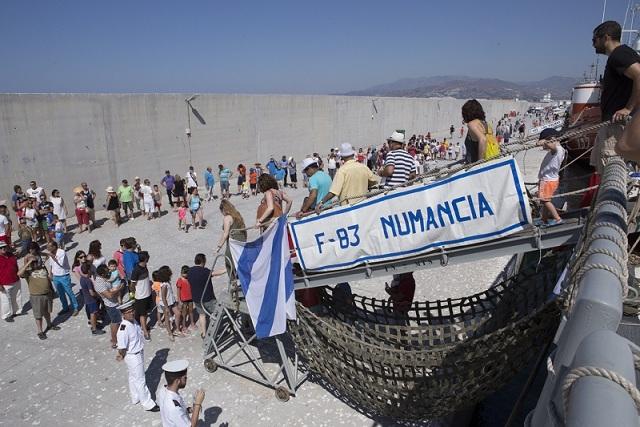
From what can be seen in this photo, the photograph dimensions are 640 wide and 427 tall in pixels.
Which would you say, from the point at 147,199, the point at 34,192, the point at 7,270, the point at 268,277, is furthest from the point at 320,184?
the point at 34,192

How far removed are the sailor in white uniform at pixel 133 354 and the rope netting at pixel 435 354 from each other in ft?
7.22

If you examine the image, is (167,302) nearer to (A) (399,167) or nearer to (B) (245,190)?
(A) (399,167)

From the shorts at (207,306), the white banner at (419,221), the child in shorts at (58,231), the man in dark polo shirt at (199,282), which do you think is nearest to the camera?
the white banner at (419,221)

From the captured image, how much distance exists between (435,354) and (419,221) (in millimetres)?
1539

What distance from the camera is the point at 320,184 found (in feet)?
22.0

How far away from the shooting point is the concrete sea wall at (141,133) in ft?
49.2

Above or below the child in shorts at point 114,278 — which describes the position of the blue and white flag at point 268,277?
above

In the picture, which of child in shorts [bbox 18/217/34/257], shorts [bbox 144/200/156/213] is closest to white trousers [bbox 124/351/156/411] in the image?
child in shorts [bbox 18/217/34/257]

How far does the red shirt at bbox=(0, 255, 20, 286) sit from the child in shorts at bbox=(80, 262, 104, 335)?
1.63 meters

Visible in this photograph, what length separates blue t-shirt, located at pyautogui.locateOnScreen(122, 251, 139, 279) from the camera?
8.55 meters

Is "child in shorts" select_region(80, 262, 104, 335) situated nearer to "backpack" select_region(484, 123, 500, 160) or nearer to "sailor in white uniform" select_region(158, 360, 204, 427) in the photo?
"sailor in white uniform" select_region(158, 360, 204, 427)

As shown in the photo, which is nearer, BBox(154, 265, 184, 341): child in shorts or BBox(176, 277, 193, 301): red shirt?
BBox(154, 265, 184, 341): child in shorts

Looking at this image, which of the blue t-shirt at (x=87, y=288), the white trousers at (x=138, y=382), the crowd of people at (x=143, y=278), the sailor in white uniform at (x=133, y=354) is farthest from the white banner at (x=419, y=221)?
the blue t-shirt at (x=87, y=288)

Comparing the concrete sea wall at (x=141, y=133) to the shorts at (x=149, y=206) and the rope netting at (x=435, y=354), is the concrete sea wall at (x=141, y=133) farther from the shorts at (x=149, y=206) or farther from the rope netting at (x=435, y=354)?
the rope netting at (x=435, y=354)
